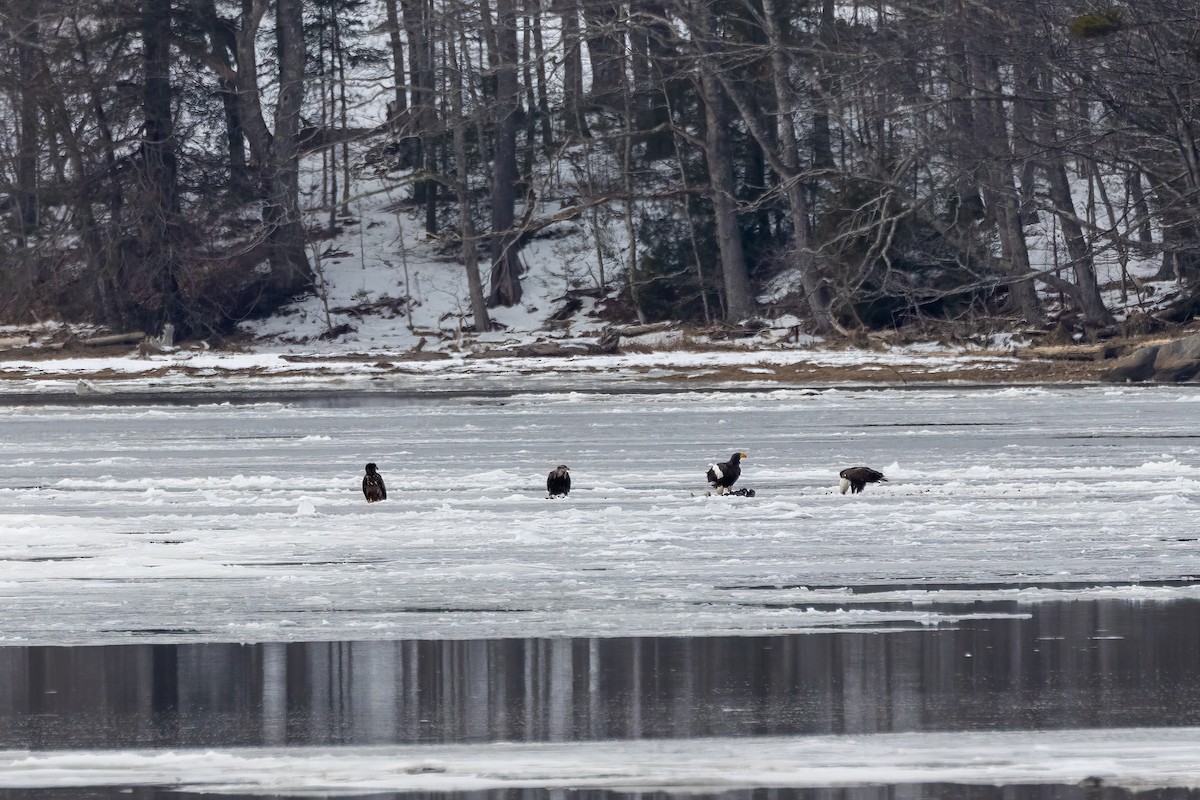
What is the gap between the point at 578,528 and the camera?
428 inches

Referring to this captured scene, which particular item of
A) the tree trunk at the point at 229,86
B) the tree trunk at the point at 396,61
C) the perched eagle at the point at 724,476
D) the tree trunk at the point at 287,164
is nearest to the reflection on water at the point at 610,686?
the perched eagle at the point at 724,476

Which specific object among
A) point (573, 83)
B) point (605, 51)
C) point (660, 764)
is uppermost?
point (605, 51)

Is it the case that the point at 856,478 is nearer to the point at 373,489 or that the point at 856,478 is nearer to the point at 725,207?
the point at 373,489

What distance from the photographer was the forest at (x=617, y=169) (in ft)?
105

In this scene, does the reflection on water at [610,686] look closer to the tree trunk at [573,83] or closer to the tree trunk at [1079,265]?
the tree trunk at [1079,265]

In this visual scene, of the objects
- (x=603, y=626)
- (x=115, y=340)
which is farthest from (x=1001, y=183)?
(x=603, y=626)

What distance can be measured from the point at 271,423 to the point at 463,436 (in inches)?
151

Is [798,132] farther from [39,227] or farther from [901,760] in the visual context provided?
[901,760]

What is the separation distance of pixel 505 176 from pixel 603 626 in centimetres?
3535

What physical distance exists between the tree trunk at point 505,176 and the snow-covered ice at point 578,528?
21.1 m

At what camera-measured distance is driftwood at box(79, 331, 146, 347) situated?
121 ft

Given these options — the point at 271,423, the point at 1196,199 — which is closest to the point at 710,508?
the point at 271,423

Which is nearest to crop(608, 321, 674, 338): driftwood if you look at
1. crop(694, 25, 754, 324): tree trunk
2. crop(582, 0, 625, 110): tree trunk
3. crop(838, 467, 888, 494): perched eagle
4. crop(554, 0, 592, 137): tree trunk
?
crop(694, 25, 754, 324): tree trunk

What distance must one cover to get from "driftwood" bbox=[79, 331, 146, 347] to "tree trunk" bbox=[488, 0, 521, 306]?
8.89 m
